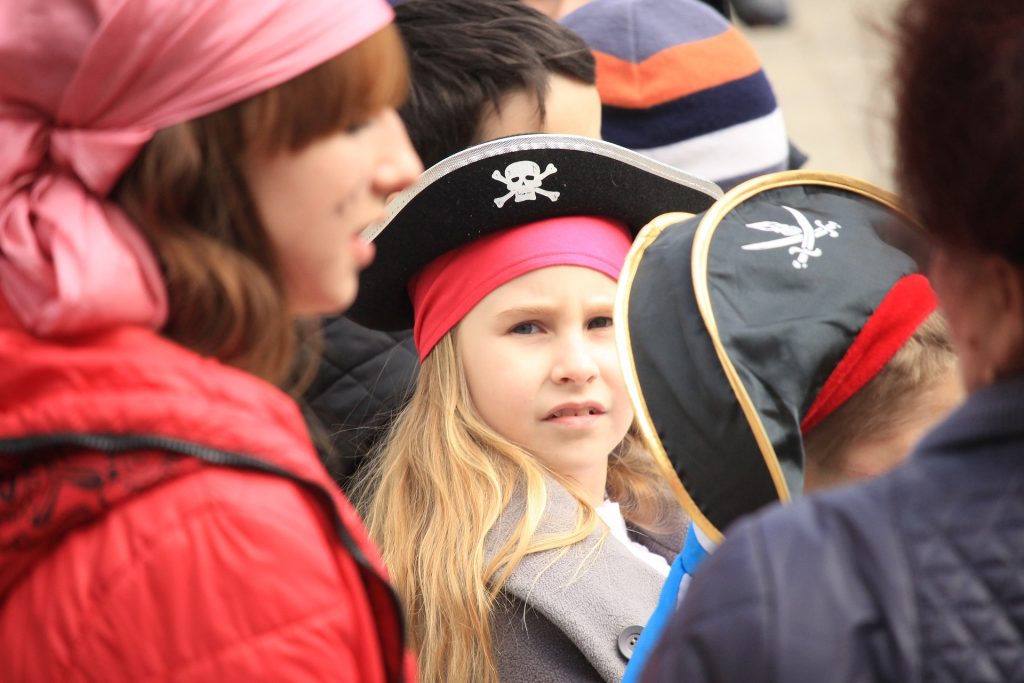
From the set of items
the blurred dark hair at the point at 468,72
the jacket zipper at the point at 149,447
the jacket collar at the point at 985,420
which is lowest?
the blurred dark hair at the point at 468,72

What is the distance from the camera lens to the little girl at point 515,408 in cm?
212

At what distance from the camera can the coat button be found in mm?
2043

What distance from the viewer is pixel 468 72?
2.42 m

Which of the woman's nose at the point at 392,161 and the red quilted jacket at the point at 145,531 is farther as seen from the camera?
the woman's nose at the point at 392,161

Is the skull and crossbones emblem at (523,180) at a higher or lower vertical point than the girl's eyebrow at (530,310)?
higher

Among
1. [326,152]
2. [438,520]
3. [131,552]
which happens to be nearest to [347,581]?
[131,552]

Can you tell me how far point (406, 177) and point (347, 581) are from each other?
45 cm

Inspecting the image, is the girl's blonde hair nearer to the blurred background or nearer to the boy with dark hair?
the boy with dark hair

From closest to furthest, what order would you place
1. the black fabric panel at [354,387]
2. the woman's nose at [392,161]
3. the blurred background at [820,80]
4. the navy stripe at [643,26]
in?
the woman's nose at [392,161]
the black fabric panel at [354,387]
the navy stripe at [643,26]
the blurred background at [820,80]

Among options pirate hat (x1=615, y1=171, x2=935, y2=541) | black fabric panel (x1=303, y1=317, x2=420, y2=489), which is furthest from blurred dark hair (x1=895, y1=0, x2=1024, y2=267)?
black fabric panel (x1=303, y1=317, x2=420, y2=489)

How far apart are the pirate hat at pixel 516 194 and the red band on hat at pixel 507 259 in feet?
0.06

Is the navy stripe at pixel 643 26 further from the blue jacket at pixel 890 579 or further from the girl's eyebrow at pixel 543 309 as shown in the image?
the blue jacket at pixel 890 579

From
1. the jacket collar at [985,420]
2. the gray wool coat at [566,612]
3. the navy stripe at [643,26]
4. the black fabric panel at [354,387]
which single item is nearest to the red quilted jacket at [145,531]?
the jacket collar at [985,420]

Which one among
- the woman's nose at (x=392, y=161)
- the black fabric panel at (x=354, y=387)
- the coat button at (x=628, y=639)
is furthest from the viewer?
the black fabric panel at (x=354, y=387)
